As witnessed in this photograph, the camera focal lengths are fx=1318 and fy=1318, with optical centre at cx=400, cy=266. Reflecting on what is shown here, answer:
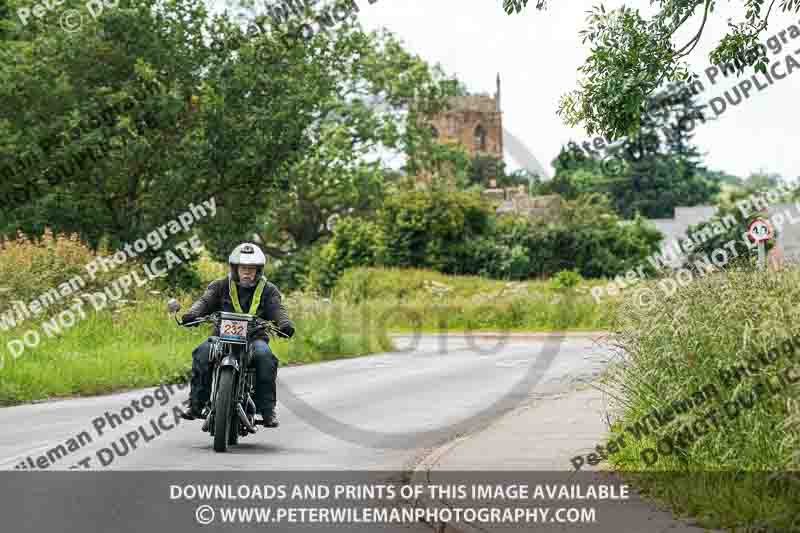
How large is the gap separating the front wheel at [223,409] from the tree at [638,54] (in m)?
4.10

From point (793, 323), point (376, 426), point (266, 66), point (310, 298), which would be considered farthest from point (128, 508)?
point (266, 66)

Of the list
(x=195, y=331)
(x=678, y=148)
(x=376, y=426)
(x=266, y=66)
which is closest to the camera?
(x=376, y=426)

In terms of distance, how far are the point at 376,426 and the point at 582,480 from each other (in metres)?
5.54

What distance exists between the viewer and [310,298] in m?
32.3

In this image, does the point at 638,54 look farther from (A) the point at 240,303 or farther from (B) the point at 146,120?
(B) the point at 146,120

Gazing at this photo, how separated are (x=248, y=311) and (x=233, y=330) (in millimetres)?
565

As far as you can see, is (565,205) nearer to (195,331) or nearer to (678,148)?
(195,331)

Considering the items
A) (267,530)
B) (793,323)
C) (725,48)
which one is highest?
(725,48)

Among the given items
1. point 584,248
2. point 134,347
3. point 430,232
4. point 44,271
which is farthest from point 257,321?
point 584,248

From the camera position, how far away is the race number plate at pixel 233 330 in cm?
1188

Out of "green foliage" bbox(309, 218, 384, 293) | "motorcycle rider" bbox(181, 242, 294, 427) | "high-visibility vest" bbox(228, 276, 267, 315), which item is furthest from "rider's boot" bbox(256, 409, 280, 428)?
"green foliage" bbox(309, 218, 384, 293)

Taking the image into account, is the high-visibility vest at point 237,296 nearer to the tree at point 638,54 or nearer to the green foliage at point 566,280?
the tree at point 638,54

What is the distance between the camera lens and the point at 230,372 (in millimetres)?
11727

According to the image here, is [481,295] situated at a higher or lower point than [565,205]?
lower
